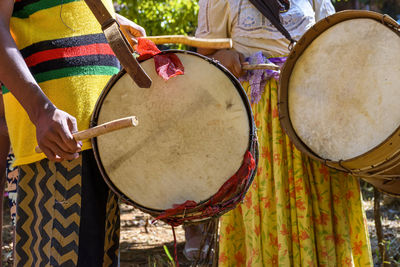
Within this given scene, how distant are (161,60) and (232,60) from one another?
3.35ft

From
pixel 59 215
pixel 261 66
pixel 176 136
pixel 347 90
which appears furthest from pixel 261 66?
pixel 59 215

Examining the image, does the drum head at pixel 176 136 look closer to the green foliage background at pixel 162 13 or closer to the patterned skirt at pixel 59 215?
the patterned skirt at pixel 59 215

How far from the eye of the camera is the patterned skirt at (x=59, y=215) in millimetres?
1831

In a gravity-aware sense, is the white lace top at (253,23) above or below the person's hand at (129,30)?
above

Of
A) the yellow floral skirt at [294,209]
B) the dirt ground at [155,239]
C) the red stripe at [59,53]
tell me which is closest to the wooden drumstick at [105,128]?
the red stripe at [59,53]

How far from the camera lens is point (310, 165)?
2.99 m

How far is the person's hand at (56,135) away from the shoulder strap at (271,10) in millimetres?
1551

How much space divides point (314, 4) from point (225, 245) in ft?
4.40

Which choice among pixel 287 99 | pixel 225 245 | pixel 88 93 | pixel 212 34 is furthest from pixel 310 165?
pixel 88 93

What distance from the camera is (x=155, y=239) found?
514 centimetres

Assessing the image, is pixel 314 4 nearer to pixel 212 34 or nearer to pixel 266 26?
pixel 266 26

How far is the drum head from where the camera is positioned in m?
1.95

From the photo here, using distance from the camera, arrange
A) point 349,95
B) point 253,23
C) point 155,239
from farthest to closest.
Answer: point 155,239 < point 253,23 < point 349,95

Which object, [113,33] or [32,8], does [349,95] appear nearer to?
[113,33]
